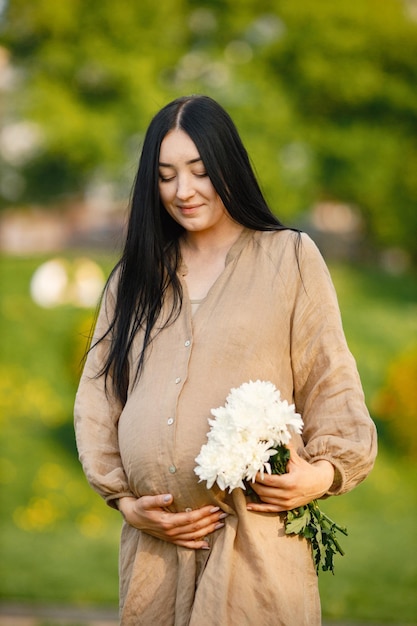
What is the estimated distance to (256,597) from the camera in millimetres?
2562

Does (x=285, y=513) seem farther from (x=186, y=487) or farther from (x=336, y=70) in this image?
(x=336, y=70)

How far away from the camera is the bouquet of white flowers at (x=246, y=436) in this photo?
2.36 metres

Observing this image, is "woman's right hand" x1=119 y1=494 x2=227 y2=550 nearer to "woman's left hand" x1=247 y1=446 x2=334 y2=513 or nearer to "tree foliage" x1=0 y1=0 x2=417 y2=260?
"woman's left hand" x1=247 y1=446 x2=334 y2=513

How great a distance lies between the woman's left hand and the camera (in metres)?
2.48

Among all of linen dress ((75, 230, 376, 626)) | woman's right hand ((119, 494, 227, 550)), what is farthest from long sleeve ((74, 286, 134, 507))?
woman's right hand ((119, 494, 227, 550))

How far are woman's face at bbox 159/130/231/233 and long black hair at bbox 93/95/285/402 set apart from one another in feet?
0.07

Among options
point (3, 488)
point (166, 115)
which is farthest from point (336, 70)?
point (166, 115)

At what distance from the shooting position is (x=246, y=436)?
2.37 metres

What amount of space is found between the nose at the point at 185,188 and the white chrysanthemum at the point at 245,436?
2.02 ft

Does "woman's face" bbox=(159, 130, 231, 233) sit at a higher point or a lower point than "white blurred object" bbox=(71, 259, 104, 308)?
higher

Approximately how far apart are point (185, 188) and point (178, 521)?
0.90 metres

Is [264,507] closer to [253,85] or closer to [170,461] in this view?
[170,461]

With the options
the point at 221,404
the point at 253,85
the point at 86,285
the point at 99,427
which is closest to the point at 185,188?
the point at 221,404

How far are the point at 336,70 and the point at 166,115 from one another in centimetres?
1289
